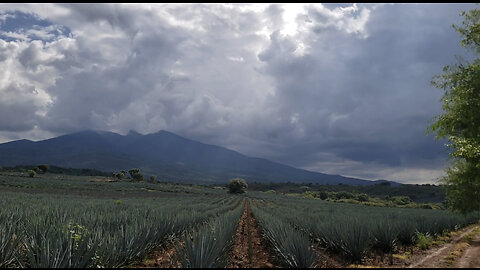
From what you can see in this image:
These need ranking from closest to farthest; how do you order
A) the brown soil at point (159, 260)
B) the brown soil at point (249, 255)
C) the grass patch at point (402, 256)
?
1. the brown soil at point (159, 260)
2. the brown soil at point (249, 255)
3. the grass patch at point (402, 256)

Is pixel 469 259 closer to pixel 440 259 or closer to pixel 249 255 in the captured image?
pixel 440 259

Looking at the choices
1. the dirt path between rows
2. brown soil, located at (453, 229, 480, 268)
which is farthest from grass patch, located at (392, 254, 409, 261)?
brown soil, located at (453, 229, 480, 268)

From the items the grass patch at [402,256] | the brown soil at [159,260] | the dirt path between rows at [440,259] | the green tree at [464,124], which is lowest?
the brown soil at [159,260]

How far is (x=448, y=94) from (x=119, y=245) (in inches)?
586

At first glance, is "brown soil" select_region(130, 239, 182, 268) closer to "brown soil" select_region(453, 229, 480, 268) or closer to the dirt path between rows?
the dirt path between rows

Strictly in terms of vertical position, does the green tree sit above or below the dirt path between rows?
above

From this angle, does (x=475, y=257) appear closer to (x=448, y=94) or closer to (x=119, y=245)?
(x=448, y=94)

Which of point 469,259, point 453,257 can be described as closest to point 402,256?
point 453,257

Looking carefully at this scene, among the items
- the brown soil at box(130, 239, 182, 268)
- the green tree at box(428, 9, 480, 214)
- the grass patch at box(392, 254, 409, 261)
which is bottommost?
the brown soil at box(130, 239, 182, 268)

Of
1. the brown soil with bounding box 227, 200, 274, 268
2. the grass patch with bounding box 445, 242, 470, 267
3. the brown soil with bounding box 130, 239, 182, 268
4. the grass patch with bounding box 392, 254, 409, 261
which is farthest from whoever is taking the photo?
the grass patch with bounding box 392, 254, 409, 261

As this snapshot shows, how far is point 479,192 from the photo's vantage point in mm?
15531

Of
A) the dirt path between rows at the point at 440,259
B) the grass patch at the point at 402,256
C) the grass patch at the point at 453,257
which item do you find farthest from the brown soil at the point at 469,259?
the grass patch at the point at 402,256

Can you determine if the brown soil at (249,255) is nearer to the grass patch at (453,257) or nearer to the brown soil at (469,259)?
the grass patch at (453,257)

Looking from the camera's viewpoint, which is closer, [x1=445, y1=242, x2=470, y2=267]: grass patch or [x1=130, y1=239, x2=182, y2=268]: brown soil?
[x1=130, y1=239, x2=182, y2=268]: brown soil
